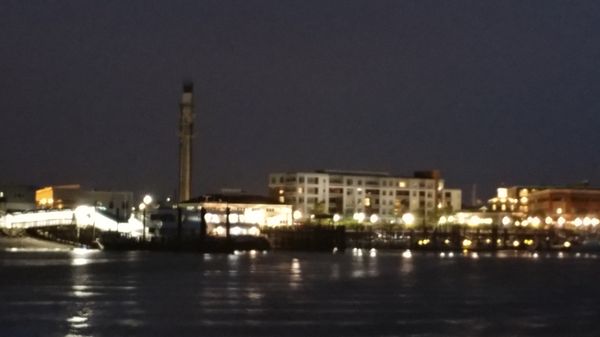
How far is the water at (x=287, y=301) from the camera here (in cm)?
2384

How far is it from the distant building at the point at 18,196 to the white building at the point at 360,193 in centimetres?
3217

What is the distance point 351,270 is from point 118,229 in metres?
39.9

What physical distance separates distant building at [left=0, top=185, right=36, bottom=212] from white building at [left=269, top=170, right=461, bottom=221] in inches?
1266

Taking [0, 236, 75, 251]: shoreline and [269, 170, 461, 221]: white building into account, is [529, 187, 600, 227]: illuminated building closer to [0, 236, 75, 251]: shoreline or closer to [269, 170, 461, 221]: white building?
[269, 170, 461, 221]: white building

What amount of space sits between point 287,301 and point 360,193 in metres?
120

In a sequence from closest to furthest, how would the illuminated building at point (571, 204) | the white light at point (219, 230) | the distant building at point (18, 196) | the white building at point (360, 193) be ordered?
the white light at point (219, 230)
the distant building at point (18, 196)
the illuminated building at point (571, 204)
the white building at point (360, 193)

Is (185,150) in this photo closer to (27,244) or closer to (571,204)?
(27,244)

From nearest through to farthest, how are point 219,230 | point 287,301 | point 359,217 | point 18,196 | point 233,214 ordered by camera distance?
point 287,301
point 219,230
point 233,214
point 359,217
point 18,196

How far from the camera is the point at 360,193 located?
149625 mm

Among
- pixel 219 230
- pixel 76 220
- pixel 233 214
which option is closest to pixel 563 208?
pixel 233 214

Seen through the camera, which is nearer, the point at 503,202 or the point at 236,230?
the point at 236,230

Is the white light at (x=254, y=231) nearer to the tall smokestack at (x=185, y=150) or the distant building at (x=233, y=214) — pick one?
the distant building at (x=233, y=214)

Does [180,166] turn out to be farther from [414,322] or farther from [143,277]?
[414,322]

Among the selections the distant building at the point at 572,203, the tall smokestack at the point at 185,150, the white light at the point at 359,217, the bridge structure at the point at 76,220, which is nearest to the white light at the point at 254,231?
the bridge structure at the point at 76,220
